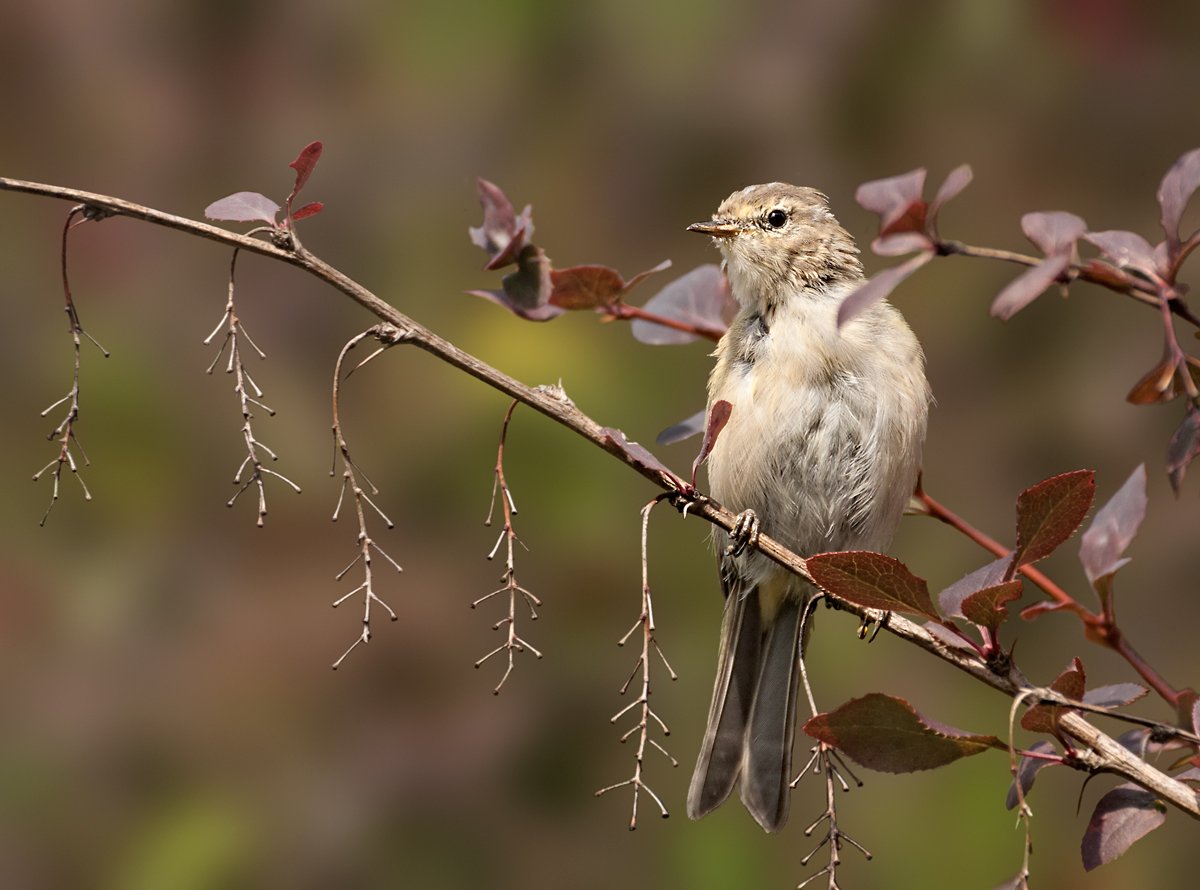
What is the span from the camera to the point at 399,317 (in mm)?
1000

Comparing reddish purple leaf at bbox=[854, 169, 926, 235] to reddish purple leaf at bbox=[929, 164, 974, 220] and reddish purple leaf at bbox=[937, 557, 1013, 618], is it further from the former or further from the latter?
reddish purple leaf at bbox=[937, 557, 1013, 618]

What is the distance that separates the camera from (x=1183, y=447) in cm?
87

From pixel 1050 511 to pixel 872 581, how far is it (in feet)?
0.45

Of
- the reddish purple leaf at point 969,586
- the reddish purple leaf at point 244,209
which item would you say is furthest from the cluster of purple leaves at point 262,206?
the reddish purple leaf at point 969,586

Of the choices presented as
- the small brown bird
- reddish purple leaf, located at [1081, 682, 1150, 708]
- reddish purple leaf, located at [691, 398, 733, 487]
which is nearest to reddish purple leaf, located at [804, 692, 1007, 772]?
reddish purple leaf, located at [1081, 682, 1150, 708]

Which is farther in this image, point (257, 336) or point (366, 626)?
point (257, 336)

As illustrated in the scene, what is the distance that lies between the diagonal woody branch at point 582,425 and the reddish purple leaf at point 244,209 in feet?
0.09

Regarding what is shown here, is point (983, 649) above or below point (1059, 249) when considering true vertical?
below

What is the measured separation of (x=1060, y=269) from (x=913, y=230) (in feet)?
0.32

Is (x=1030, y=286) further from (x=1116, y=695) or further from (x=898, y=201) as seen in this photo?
(x=1116, y=695)

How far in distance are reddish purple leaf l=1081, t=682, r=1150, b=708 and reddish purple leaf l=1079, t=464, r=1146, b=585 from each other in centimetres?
15

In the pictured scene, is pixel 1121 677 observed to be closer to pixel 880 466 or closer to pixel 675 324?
pixel 880 466

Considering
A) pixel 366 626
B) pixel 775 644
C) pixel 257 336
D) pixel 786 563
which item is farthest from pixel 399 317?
pixel 257 336

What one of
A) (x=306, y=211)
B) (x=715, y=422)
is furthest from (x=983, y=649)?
(x=306, y=211)
